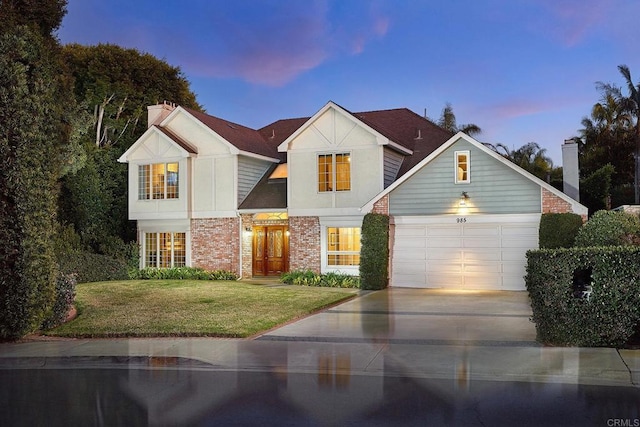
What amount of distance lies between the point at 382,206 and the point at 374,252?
1.80 metres

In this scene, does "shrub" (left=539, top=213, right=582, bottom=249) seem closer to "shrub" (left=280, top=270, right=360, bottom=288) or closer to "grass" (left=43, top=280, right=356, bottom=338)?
"grass" (left=43, top=280, right=356, bottom=338)

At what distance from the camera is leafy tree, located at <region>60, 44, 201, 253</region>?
88.8 feet

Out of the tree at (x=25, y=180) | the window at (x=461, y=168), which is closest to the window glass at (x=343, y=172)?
the window at (x=461, y=168)

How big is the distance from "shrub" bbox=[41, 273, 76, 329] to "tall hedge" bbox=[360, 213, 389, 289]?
950 centimetres

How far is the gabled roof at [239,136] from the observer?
2486cm

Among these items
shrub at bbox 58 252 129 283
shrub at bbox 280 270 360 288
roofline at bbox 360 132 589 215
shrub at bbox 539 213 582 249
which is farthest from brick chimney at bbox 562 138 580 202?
shrub at bbox 58 252 129 283

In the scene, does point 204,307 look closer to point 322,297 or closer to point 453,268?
point 322,297

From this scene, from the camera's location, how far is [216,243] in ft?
81.0

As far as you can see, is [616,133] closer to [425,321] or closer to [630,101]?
[630,101]

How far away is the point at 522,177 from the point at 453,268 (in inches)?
145

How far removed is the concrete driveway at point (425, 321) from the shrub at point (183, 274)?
7.63m

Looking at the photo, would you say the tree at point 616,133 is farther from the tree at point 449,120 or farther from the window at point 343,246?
the window at point 343,246

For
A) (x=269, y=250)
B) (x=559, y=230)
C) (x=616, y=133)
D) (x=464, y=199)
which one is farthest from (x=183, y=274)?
(x=616, y=133)

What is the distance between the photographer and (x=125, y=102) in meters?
36.2
